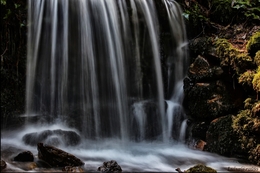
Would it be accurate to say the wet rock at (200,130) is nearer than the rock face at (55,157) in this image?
No

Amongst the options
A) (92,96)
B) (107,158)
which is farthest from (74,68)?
(107,158)

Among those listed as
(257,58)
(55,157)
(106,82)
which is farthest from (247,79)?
(55,157)

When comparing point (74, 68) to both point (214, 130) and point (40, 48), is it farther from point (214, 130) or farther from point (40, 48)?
point (214, 130)

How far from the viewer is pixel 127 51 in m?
7.25

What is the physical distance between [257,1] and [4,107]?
22.0ft

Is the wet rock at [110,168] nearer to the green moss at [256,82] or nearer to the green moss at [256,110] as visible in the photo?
the green moss at [256,110]

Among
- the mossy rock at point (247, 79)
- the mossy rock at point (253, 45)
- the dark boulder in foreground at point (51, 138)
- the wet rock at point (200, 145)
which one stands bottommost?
the wet rock at point (200, 145)

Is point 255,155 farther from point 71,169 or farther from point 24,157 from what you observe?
point 24,157

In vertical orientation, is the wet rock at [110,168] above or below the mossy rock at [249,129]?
below

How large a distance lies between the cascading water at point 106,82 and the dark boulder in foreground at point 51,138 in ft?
0.38

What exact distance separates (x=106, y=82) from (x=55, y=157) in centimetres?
270

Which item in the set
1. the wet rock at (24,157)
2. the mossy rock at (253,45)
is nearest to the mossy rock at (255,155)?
the mossy rock at (253,45)

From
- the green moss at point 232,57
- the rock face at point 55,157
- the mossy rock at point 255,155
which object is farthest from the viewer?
the green moss at point 232,57

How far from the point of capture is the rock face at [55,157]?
4348 millimetres
